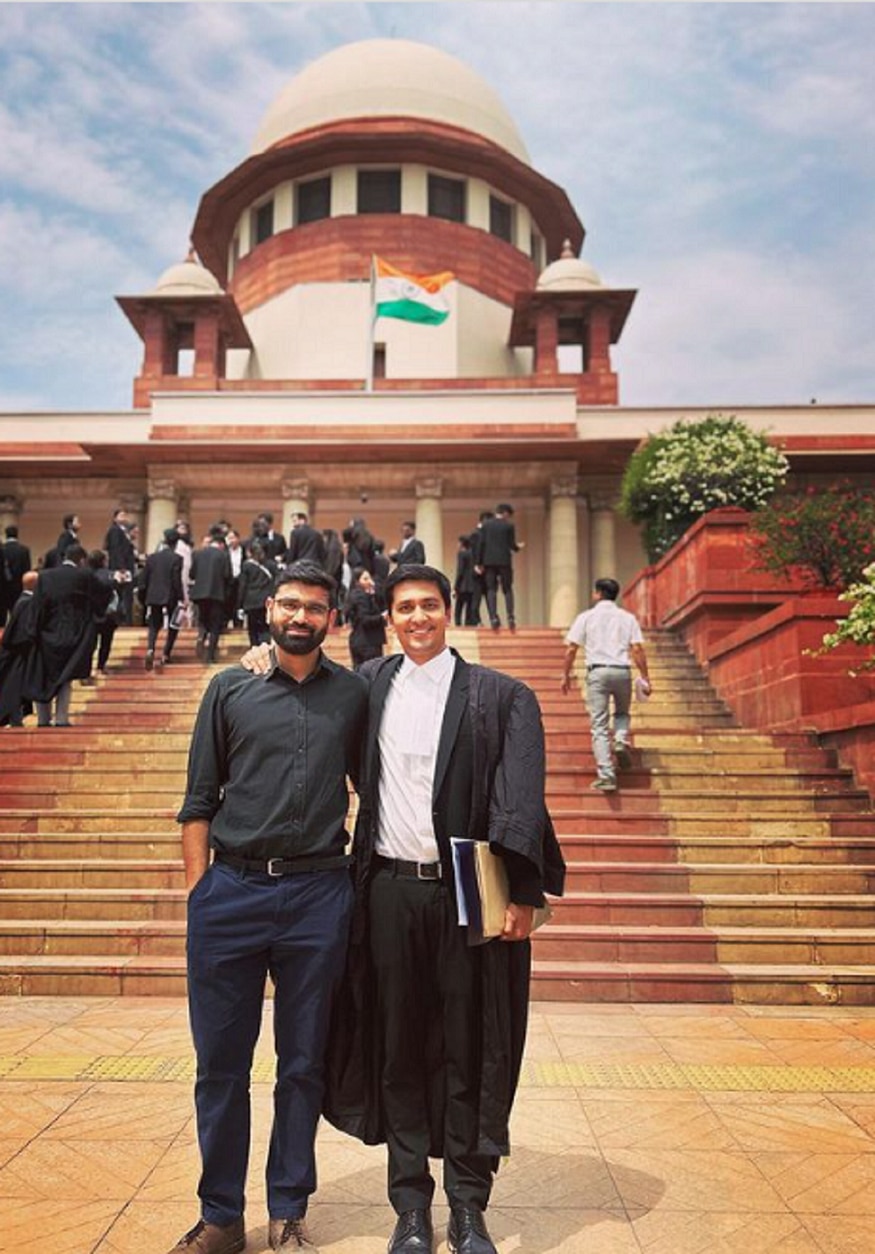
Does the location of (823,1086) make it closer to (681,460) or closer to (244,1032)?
(244,1032)

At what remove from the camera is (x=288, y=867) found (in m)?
2.66

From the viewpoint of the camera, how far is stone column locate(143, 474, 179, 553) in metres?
19.7

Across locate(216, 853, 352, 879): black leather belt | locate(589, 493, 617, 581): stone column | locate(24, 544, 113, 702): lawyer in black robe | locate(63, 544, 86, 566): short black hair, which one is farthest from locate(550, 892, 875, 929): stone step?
locate(589, 493, 617, 581): stone column

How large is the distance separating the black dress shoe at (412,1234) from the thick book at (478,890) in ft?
2.33

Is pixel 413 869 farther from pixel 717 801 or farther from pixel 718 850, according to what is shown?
pixel 717 801

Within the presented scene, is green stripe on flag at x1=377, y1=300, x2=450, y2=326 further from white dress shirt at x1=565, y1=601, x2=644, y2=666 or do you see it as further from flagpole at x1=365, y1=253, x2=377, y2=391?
white dress shirt at x1=565, y1=601, x2=644, y2=666

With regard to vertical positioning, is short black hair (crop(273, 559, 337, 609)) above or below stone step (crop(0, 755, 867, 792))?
above

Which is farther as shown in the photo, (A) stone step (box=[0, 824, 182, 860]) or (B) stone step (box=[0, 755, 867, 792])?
(B) stone step (box=[0, 755, 867, 792])

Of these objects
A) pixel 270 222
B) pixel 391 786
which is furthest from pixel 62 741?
pixel 270 222

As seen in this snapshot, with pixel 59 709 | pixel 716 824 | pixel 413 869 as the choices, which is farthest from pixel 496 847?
pixel 59 709

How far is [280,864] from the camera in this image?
265 cm

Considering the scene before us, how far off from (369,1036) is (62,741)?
22.4 feet

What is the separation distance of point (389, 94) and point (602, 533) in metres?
15.0

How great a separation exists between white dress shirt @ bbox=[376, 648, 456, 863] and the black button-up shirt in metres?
0.11
